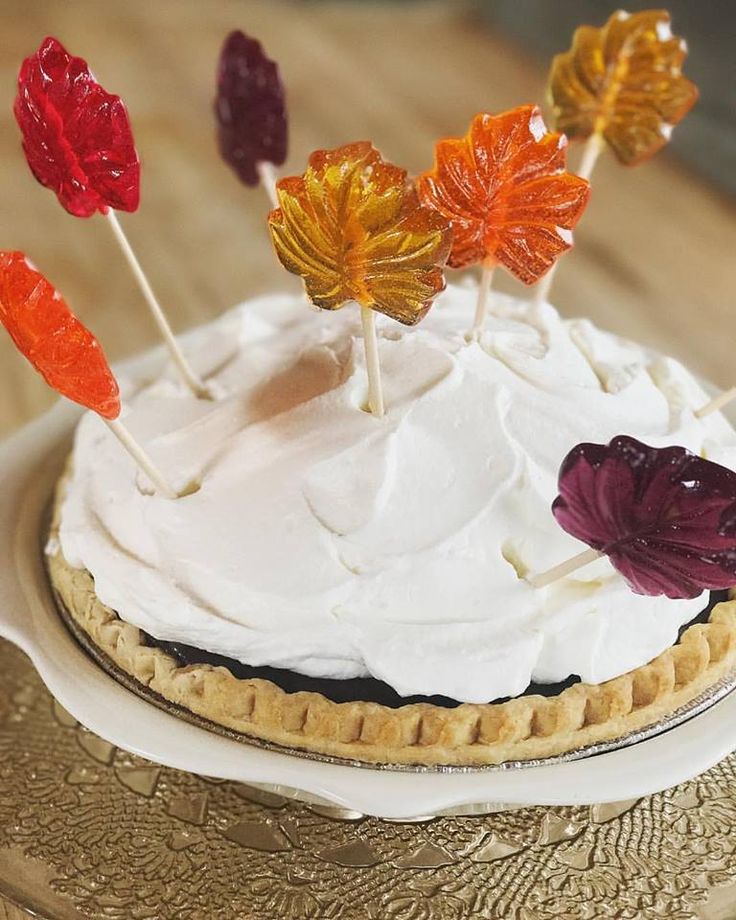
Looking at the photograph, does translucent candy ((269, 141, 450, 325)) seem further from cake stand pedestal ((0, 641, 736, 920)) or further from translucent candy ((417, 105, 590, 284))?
cake stand pedestal ((0, 641, 736, 920))

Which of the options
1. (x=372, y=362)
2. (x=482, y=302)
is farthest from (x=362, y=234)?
(x=482, y=302)

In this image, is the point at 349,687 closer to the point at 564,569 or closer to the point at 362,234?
the point at 564,569

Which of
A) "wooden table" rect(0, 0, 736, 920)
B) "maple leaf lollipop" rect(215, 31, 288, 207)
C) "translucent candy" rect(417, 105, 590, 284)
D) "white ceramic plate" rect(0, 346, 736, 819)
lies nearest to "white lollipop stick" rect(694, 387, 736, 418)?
"translucent candy" rect(417, 105, 590, 284)

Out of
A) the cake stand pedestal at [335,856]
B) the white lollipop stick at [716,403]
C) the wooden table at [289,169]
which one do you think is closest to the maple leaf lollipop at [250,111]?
the white lollipop stick at [716,403]

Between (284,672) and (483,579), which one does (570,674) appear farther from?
(284,672)

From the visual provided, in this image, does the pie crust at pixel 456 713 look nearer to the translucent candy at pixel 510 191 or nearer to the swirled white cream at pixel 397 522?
the swirled white cream at pixel 397 522

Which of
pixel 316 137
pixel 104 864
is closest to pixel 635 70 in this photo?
pixel 104 864
